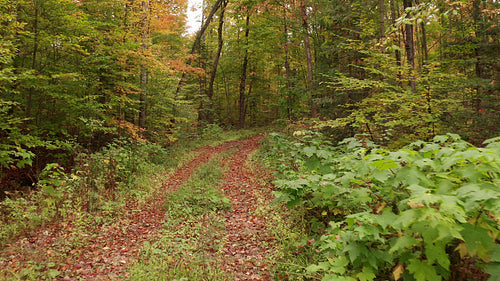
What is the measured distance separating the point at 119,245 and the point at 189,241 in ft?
5.06

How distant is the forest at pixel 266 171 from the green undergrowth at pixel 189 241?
43 millimetres

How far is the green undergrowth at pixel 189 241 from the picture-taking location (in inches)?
165

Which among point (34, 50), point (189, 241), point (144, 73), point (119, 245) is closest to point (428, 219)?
point (189, 241)

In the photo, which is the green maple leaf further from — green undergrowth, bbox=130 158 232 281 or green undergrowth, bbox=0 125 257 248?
green undergrowth, bbox=0 125 257 248

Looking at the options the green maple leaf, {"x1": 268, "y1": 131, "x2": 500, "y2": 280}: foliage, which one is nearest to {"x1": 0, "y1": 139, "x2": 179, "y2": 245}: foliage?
{"x1": 268, "y1": 131, "x2": 500, "y2": 280}: foliage

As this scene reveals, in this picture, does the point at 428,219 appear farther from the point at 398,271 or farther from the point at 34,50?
the point at 34,50

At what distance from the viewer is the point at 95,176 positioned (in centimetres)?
802

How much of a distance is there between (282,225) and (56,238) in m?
4.79

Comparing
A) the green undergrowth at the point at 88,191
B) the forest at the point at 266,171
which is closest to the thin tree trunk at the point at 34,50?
the forest at the point at 266,171

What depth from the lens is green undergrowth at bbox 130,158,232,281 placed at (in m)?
4.18

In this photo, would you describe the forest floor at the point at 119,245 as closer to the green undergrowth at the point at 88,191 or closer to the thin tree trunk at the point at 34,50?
the green undergrowth at the point at 88,191

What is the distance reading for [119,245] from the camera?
5.42 metres

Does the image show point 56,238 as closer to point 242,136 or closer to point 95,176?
point 95,176

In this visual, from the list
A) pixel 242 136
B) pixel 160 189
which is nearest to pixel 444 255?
pixel 160 189
